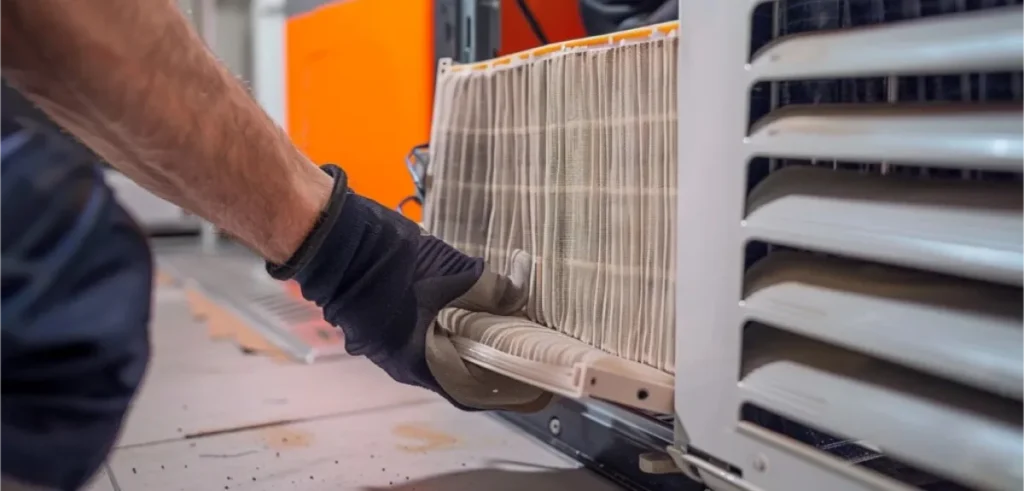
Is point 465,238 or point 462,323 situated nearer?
point 462,323

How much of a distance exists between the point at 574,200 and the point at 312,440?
44 centimetres

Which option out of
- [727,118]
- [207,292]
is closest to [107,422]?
[727,118]

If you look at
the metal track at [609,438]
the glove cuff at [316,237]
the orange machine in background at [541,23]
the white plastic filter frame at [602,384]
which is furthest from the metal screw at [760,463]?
the orange machine in background at [541,23]

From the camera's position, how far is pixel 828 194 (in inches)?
20.8

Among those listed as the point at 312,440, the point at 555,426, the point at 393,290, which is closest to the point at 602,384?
the point at 393,290

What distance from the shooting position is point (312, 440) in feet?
3.22

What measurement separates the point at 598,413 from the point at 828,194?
1.50ft

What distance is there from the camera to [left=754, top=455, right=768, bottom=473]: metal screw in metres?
0.57

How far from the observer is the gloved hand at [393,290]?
0.77 meters

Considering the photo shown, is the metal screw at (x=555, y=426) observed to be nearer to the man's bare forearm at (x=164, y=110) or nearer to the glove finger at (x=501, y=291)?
the glove finger at (x=501, y=291)

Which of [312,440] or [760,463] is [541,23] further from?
[760,463]

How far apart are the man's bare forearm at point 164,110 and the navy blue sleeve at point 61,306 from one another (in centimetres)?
11

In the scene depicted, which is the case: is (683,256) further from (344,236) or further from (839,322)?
(344,236)

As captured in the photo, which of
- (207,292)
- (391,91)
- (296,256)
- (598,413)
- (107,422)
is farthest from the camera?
(207,292)
